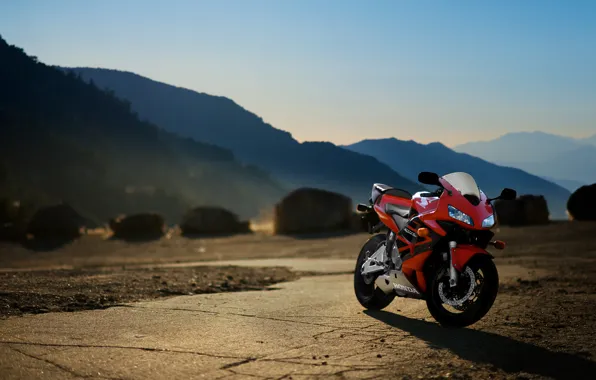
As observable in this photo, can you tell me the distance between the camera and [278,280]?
11.3 metres

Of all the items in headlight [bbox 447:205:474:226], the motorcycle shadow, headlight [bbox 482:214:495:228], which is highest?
headlight [bbox 447:205:474:226]

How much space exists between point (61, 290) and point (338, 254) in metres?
12.8

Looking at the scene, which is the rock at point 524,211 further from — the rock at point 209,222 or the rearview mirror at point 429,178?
the rearview mirror at point 429,178

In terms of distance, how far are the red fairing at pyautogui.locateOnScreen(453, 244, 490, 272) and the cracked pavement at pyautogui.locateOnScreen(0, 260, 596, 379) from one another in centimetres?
57

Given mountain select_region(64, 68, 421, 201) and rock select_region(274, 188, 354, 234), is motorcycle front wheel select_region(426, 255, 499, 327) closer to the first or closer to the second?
rock select_region(274, 188, 354, 234)

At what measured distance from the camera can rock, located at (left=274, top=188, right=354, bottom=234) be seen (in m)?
31.1

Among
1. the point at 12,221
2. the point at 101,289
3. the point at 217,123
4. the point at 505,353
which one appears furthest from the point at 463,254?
the point at 217,123

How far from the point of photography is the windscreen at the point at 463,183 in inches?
226

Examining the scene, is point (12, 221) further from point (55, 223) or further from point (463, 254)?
point (463, 254)

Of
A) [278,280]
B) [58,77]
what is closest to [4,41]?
[58,77]

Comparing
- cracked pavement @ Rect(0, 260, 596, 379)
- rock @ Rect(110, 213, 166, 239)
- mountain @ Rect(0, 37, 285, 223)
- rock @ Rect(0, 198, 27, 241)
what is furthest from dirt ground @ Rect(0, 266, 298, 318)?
mountain @ Rect(0, 37, 285, 223)

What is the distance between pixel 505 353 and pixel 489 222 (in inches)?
50.5

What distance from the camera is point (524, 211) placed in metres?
26.3

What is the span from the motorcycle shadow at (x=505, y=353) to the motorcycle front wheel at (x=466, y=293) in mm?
114
